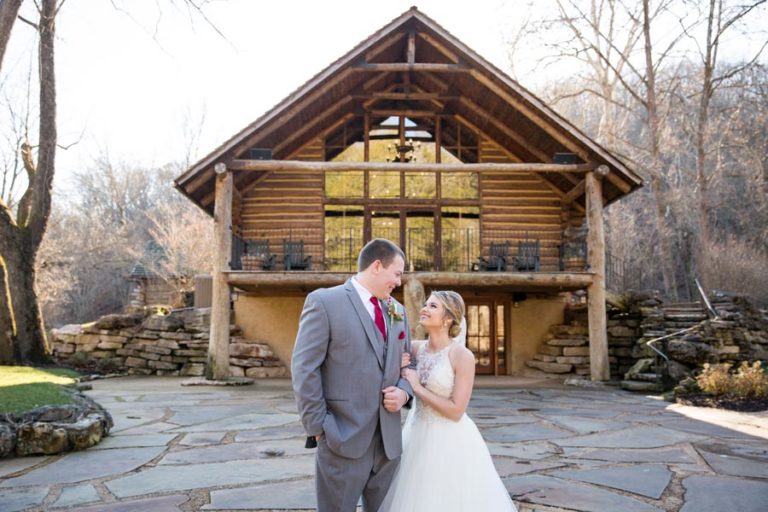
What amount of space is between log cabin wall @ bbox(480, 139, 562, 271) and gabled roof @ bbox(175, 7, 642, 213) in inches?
14.6

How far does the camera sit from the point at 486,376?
17.2 metres

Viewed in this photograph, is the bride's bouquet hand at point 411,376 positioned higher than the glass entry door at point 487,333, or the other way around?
the bride's bouquet hand at point 411,376

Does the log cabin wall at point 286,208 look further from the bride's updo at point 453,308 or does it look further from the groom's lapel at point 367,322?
the groom's lapel at point 367,322

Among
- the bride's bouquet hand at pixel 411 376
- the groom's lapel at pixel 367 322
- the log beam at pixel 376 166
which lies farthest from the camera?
the log beam at pixel 376 166

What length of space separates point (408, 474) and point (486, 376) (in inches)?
539

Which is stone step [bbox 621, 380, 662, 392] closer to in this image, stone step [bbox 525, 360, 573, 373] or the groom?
stone step [bbox 525, 360, 573, 373]

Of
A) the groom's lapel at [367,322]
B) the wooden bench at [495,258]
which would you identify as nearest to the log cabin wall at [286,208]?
the wooden bench at [495,258]

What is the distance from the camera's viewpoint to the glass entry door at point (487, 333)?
58.4 ft

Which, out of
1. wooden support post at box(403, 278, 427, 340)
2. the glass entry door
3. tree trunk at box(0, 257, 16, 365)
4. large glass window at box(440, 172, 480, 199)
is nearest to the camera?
tree trunk at box(0, 257, 16, 365)

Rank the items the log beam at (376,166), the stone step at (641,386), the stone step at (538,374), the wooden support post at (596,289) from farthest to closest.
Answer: the stone step at (538,374) < the log beam at (376,166) < the wooden support post at (596,289) < the stone step at (641,386)

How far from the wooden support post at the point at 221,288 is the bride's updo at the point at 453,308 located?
10.3 metres

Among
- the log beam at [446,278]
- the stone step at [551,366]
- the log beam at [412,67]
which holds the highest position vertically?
the log beam at [412,67]

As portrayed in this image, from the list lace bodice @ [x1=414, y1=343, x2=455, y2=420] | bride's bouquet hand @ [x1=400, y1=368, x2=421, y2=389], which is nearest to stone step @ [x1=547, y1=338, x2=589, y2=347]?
lace bodice @ [x1=414, y1=343, x2=455, y2=420]

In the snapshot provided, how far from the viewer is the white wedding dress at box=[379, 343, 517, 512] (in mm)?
3881
